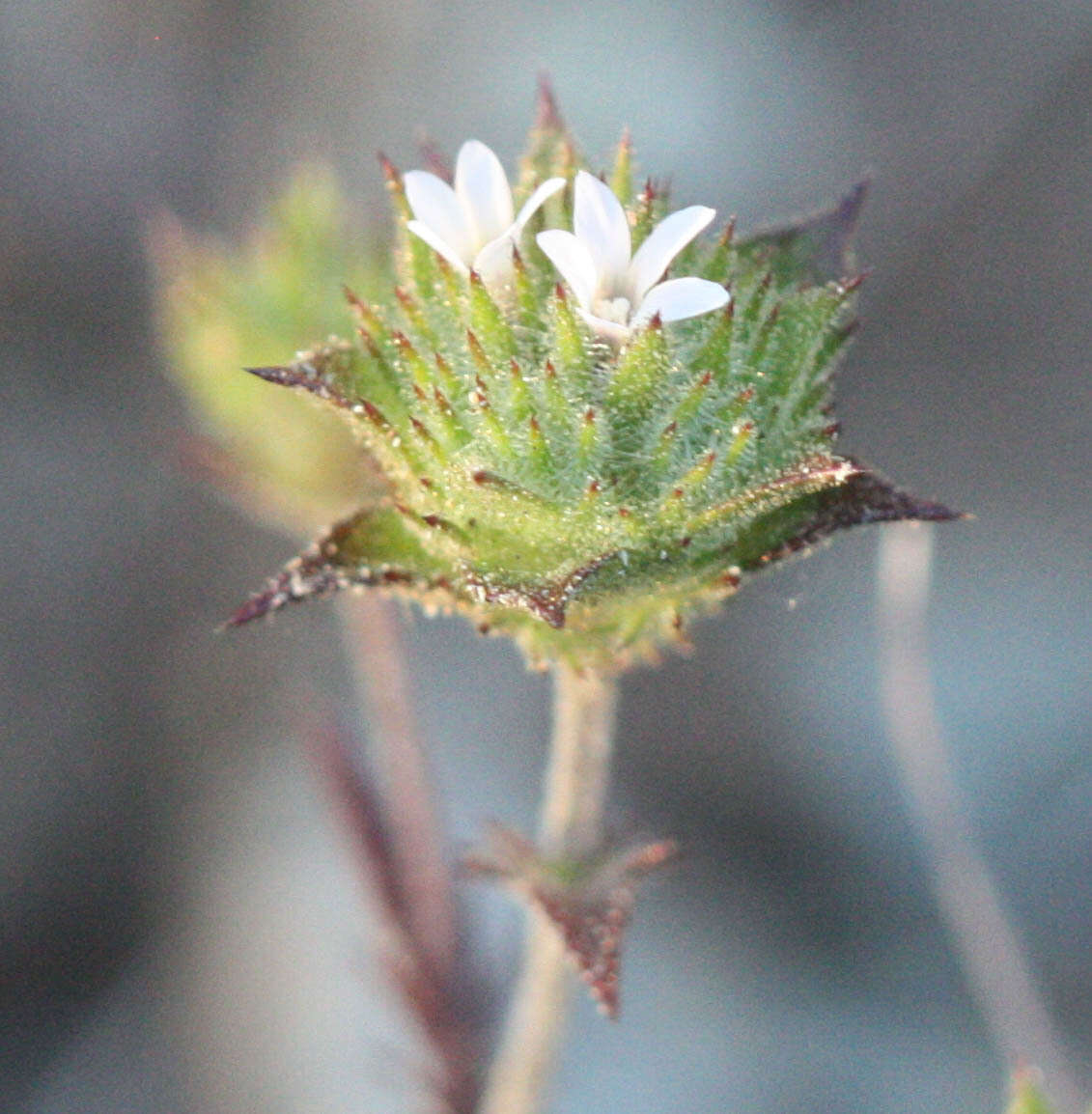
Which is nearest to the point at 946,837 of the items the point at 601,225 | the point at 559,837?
the point at 559,837

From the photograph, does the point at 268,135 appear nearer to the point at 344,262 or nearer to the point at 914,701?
the point at 344,262

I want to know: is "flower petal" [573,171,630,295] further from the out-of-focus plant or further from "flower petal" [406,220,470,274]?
"flower petal" [406,220,470,274]

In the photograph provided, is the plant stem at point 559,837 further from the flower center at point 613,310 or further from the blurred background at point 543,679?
the blurred background at point 543,679

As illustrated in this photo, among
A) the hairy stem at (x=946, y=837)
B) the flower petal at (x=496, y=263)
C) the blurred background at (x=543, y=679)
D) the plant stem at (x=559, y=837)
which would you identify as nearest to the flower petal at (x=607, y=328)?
the flower petal at (x=496, y=263)

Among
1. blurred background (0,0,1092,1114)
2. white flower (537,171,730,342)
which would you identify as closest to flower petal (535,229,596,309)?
white flower (537,171,730,342)

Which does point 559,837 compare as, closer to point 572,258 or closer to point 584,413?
point 584,413

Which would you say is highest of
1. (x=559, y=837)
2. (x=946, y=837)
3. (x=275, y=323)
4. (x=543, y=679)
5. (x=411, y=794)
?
(x=275, y=323)
